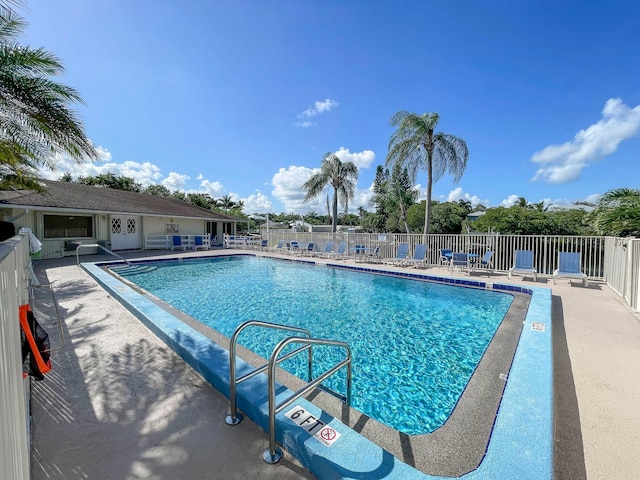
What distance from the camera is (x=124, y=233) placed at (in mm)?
17672

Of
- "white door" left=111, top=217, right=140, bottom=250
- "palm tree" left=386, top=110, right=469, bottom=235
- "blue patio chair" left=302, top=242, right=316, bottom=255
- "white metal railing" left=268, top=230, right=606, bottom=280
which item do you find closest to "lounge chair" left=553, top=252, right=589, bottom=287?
"white metal railing" left=268, top=230, right=606, bottom=280

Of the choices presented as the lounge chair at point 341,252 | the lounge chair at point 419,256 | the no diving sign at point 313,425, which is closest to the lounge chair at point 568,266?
the lounge chair at point 419,256

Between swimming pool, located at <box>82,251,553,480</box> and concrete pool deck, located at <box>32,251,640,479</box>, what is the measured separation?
0.58 feet

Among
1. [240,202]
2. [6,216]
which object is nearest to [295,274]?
[6,216]

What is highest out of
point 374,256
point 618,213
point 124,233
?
point 618,213

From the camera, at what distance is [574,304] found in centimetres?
658

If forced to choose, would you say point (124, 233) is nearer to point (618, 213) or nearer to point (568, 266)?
point (568, 266)

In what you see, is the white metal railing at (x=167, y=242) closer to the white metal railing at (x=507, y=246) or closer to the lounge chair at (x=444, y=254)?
the white metal railing at (x=507, y=246)

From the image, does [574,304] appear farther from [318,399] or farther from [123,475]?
[123,475]

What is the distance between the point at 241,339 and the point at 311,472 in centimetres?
347

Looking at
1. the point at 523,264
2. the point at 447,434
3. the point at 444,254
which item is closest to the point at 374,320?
the point at 447,434

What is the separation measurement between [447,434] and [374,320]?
3831 mm

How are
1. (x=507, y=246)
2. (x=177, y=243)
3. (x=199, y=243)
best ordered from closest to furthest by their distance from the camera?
(x=507, y=246) < (x=177, y=243) < (x=199, y=243)

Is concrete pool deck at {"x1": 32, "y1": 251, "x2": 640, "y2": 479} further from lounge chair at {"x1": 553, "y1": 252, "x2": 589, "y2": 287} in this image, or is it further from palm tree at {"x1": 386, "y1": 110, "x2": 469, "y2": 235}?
palm tree at {"x1": 386, "y1": 110, "x2": 469, "y2": 235}
